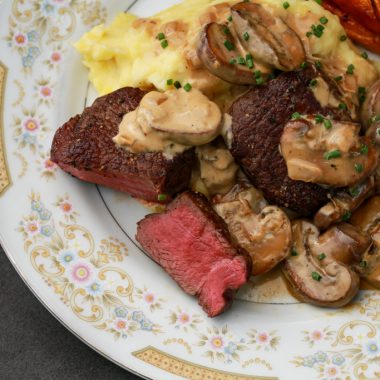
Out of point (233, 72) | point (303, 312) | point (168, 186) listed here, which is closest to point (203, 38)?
point (233, 72)

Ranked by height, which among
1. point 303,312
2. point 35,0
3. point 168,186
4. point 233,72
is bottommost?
point 303,312

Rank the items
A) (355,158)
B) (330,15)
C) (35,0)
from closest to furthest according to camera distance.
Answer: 1. (355,158)
2. (330,15)
3. (35,0)

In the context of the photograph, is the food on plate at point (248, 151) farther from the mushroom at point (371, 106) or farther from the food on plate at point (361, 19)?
the food on plate at point (361, 19)

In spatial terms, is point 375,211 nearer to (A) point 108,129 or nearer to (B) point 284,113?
(B) point 284,113

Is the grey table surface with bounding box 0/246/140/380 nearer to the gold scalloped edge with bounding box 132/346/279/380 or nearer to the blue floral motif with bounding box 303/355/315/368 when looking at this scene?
the gold scalloped edge with bounding box 132/346/279/380

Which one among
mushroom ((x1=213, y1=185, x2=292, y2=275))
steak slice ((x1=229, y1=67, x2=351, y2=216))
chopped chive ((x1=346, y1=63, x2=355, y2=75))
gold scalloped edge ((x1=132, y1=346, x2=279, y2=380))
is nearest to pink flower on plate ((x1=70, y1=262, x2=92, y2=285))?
gold scalloped edge ((x1=132, y1=346, x2=279, y2=380))

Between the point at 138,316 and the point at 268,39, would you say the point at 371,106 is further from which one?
the point at 138,316

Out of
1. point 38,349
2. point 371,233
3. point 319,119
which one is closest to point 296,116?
point 319,119

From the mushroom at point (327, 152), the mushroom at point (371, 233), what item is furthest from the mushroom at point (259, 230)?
the mushroom at point (371, 233)
